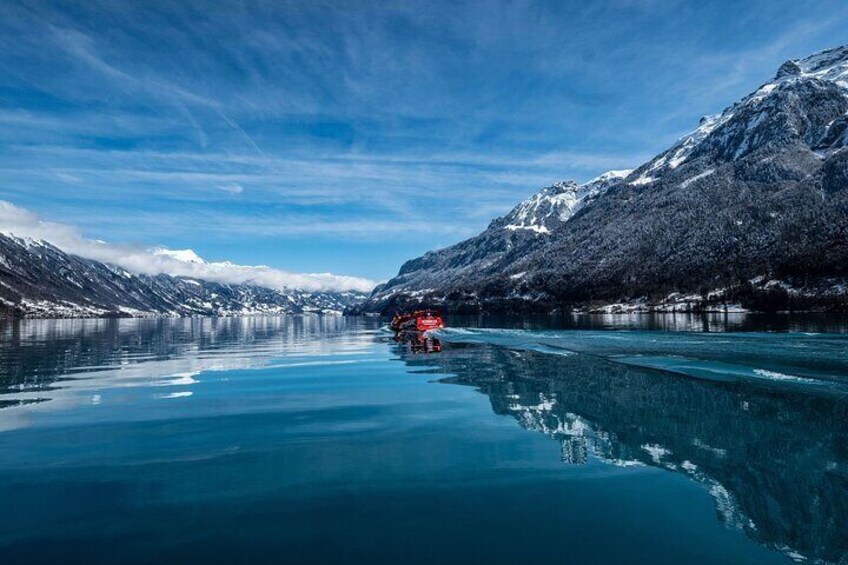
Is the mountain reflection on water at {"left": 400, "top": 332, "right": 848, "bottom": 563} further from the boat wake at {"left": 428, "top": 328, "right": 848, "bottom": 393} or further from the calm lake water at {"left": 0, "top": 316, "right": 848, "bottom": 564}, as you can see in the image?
the boat wake at {"left": 428, "top": 328, "right": 848, "bottom": 393}

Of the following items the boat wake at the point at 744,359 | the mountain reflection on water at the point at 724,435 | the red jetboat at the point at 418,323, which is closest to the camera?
the mountain reflection on water at the point at 724,435

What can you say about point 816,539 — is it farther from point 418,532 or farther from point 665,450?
point 418,532

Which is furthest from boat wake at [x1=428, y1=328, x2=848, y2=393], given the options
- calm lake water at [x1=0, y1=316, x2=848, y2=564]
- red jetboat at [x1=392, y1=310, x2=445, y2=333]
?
red jetboat at [x1=392, y1=310, x2=445, y2=333]

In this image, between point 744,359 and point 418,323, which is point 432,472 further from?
point 418,323

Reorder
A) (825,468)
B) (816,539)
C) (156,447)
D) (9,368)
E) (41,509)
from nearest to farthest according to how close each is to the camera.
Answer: (816,539) < (41,509) < (825,468) < (156,447) < (9,368)

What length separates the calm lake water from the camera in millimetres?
11578

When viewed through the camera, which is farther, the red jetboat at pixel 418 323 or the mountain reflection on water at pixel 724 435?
the red jetboat at pixel 418 323

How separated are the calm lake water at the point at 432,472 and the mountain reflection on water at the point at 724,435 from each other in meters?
0.09

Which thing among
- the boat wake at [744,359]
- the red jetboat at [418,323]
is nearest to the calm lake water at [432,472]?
the boat wake at [744,359]

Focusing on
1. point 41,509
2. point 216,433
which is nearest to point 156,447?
point 216,433

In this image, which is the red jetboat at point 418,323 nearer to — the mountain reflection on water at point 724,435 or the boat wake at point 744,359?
the boat wake at point 744,359

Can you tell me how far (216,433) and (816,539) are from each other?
2019 cm

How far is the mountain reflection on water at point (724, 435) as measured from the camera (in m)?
12.9

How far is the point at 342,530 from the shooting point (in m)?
12.3
